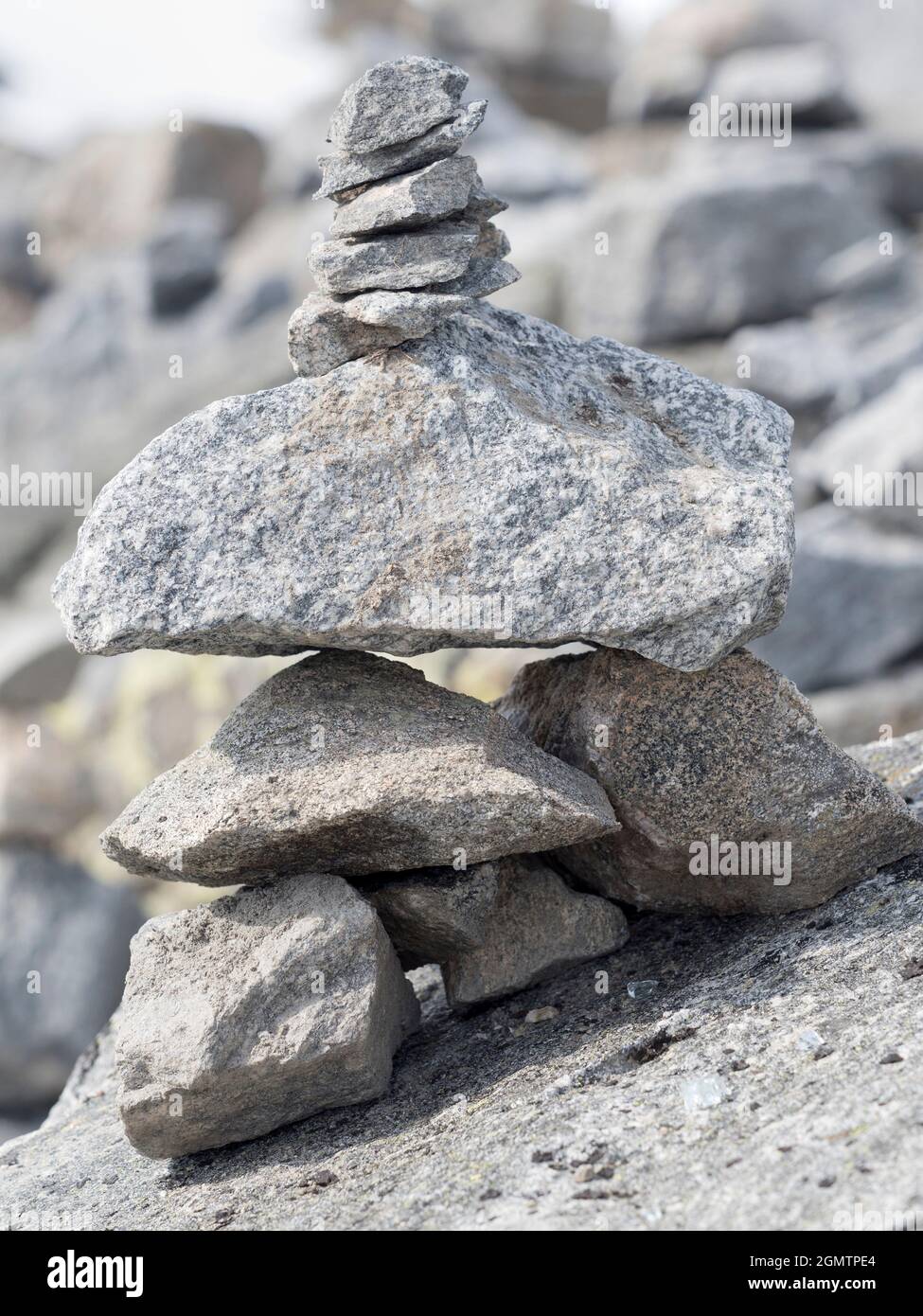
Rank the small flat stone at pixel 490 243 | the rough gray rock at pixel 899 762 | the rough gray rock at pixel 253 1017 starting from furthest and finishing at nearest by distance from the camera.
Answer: the rough gray rock at pixel 899 762
the small flat stone at pixel 490 243
the rough gray rock at pixel 253 1017

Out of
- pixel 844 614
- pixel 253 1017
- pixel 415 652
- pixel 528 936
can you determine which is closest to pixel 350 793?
pixel 415 652

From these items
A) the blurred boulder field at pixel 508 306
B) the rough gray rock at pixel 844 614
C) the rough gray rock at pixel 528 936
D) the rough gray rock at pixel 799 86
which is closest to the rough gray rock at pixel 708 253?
the blurred boulder field at pixel 508 306

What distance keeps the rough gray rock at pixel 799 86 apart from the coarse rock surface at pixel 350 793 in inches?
1278

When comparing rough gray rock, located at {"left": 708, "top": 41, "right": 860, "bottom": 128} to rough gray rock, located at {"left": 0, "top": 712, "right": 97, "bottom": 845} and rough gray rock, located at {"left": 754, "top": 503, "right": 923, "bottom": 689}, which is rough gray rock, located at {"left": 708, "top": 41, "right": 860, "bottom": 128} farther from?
rough gray rock, located at {"left": 0, "top": 712, "right": 97, "bottom": 845}

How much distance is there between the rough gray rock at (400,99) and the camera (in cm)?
623

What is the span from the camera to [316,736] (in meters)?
6.14

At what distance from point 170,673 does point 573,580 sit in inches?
619

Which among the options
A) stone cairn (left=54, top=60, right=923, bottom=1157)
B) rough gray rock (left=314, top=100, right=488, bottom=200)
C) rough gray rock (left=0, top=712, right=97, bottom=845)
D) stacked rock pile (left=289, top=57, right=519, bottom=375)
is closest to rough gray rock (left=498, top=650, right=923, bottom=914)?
stone cairn (left=54, top=60, right=923, bottom=1157)

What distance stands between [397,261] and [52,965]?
1528cm

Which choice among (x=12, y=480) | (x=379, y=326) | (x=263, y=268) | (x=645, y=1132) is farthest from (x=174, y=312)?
(x=645, y=1132)

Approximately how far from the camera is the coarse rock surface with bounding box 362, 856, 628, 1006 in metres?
6.24

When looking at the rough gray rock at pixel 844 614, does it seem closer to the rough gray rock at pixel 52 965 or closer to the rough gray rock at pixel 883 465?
the rough gray rock at pixel 883 465

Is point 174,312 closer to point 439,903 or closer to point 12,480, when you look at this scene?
point 12,480

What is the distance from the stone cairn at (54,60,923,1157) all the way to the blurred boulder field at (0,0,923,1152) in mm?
326
